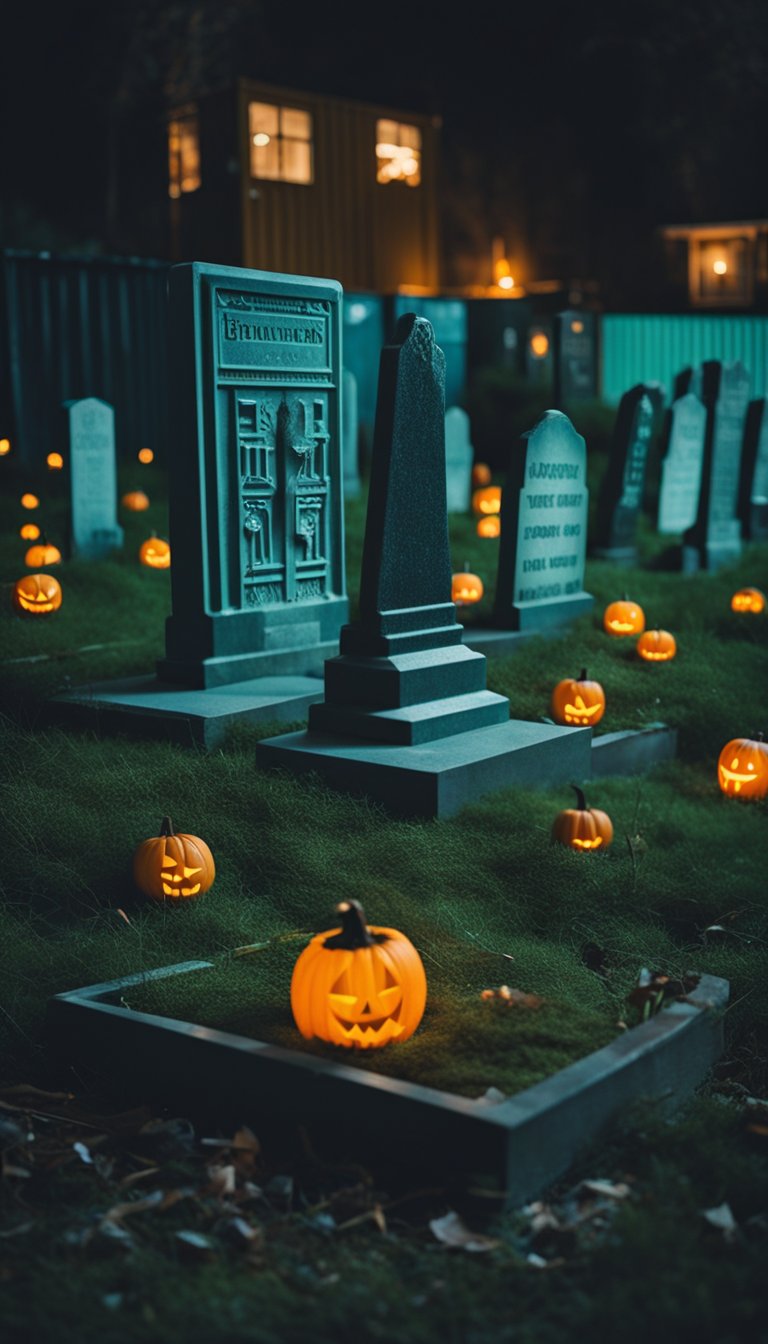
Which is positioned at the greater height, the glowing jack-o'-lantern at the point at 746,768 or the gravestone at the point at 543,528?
the gravestone at the point at 543,528

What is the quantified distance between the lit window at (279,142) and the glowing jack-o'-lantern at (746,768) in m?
19.3

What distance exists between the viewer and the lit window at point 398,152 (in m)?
25.6

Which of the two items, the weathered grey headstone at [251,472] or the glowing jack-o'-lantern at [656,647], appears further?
the glowing jack-o'-lantern at [656,647]

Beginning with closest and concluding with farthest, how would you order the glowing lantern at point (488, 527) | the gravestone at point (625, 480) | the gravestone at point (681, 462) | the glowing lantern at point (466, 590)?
Answer: the glowing lantern at point (466, 590) → the gravestone at point (625, 480) → the glowing lantern at point (488, 527) → the gravestone at point (681, 462)

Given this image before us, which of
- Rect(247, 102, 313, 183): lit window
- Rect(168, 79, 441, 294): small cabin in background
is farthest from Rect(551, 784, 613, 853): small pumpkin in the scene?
Rect(247, 102, 313, 183): lit window

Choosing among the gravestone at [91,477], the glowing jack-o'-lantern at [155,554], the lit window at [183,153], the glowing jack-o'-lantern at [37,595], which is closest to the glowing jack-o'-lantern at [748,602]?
the glowing jack-o'-lantern at [155,554]

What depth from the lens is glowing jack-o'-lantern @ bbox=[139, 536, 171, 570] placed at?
11922 millimetres

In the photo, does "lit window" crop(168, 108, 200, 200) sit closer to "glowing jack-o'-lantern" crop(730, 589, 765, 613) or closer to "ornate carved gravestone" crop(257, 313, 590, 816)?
"glowing jack-o'-lantern" crop(730, 589, 765, 613)

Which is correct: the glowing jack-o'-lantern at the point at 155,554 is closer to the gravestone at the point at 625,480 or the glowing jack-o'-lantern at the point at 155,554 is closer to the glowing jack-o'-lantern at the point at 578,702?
the gravestone at the point at 625,480

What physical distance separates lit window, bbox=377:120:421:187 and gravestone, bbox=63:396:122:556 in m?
15.3

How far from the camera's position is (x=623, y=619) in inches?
388

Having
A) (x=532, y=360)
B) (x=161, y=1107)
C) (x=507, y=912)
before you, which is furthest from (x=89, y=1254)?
(x=532, y=360)

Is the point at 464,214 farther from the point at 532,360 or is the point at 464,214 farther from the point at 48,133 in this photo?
the point at 532,360

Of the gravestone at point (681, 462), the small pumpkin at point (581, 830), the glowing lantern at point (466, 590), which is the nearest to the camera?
the small pumpkin at point (581, 830)
